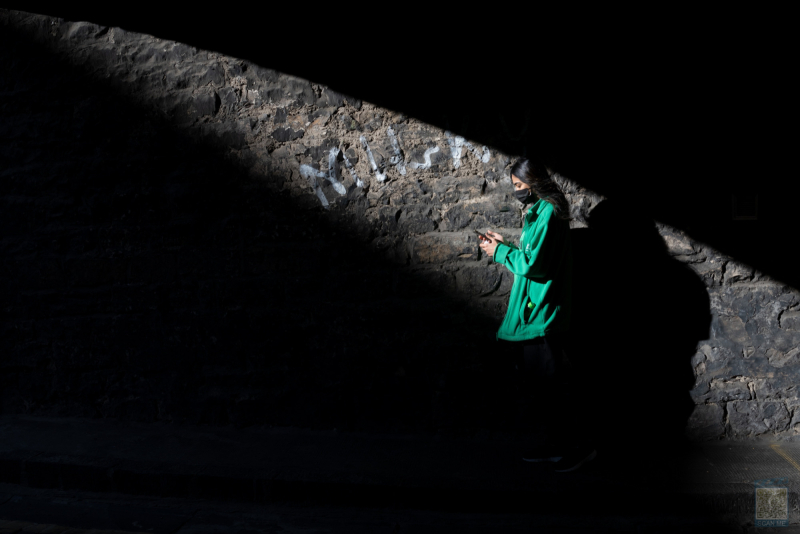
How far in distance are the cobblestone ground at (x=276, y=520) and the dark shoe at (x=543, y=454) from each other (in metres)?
0.35

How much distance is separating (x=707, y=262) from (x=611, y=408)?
98 cm

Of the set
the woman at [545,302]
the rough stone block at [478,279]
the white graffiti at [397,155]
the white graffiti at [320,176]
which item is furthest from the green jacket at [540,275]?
the white graffiti at [320,176]

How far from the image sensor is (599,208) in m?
3.29

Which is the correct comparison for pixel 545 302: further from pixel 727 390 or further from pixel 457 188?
pixel 727 390

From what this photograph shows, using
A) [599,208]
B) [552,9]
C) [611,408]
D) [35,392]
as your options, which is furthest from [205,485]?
[552,9]

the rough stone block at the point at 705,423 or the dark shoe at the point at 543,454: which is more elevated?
the rough stone block at the point at 705,423

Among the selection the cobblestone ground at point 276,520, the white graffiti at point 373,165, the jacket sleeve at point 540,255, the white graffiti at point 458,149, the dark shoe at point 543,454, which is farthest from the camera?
the white graffiti at point 373,165

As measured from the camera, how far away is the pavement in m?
2.73

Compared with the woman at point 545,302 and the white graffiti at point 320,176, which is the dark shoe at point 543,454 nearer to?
the woman at point 545,302

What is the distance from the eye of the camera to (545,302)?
283 cm

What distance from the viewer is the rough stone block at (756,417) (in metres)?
3.22

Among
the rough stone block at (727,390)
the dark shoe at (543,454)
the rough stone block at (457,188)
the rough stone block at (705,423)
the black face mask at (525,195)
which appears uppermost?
the rough stone block at (457,188)

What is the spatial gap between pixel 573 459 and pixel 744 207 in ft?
5.49

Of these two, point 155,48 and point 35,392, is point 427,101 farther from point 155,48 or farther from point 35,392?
point 35,392
